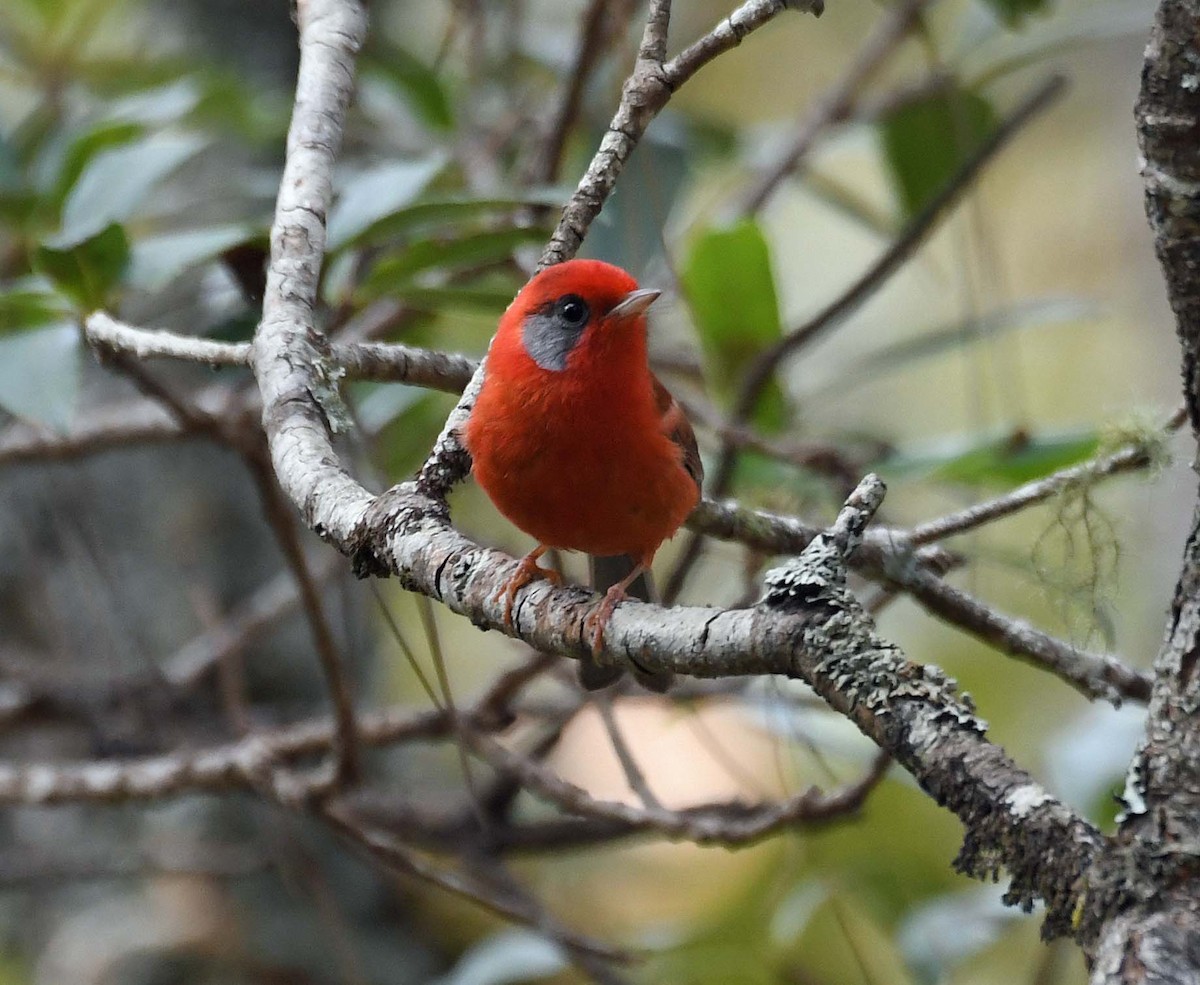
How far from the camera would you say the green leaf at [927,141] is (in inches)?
169

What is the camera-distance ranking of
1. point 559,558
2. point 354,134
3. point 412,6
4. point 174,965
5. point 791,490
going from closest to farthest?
point 559,558 < point 791,490 < point 174,965 < point 354,134 < point 412,6

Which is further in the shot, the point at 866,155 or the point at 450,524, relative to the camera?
the point at 866,155

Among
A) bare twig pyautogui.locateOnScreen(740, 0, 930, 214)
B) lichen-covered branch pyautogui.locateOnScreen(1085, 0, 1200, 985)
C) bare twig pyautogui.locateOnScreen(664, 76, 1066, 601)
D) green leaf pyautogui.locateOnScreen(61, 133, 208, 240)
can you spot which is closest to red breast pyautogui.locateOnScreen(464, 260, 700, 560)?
bare twig pyautogui.locateOnScreen(664, 76, 1066, 601)

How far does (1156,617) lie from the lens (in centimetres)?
600

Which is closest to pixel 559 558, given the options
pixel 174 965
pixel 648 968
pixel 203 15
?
pixel 648 968

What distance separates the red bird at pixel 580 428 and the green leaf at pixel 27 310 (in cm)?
104

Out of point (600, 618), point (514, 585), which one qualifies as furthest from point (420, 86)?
point (600, 618)

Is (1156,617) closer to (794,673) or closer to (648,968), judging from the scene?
(648,968)

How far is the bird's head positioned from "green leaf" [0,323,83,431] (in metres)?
0.91

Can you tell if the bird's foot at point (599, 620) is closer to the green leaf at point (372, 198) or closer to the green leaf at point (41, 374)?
the green leaf at point (41, 374)

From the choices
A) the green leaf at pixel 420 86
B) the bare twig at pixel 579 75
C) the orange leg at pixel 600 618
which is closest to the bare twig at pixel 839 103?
the bare twig at pixel 579 75

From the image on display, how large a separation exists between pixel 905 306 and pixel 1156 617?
8.82ft

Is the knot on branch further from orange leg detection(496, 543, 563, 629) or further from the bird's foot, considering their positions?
orange leg detection(496, 543, 563, 629)

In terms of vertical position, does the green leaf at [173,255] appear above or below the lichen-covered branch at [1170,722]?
above
